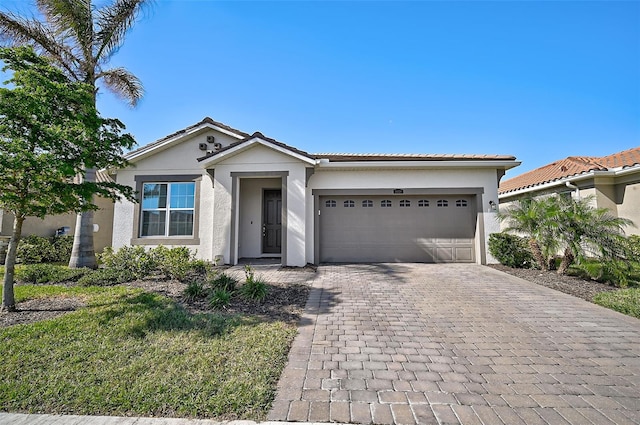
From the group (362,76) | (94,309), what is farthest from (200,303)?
(362,76)

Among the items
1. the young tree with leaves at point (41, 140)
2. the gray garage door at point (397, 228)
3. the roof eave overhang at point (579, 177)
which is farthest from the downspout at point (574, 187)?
the young tree with leaves at point (41, 140)

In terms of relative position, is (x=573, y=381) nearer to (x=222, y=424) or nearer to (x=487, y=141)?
(x=222, y=424)

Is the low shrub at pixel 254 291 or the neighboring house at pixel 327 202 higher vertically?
the neighboring house at pixel 327 202

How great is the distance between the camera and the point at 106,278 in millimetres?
7117

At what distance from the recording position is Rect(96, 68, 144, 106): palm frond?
9.56 metres

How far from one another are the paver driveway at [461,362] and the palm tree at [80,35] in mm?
8374

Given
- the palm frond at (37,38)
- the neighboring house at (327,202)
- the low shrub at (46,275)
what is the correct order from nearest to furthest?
1. the low shrub at (46,275)
2. the palm frond at (37,38)
3. the neighboring house at (327,202)

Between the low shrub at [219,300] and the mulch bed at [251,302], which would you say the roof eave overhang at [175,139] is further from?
the low shrub at [219,300]

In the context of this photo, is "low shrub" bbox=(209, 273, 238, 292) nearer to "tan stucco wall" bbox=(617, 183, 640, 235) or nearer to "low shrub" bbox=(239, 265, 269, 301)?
"low shrub" bbox=(239, 265, 269, 301)

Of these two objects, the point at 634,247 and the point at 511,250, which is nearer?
the point at 634,247

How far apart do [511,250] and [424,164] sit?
4.24 m

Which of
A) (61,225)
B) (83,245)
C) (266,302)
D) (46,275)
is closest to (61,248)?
(61,225)

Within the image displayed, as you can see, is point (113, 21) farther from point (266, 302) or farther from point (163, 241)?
point (266, 302)

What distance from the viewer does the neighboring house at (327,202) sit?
9.78 metres
